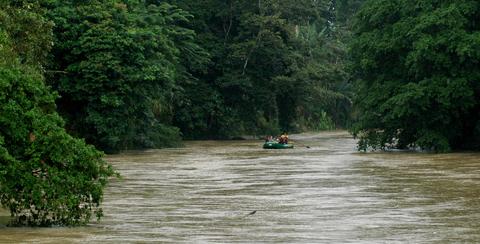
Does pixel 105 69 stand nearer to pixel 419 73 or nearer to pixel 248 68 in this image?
pixel 419 73

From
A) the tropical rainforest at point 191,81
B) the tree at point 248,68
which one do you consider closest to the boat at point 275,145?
the tropical rainforest at point 191,81

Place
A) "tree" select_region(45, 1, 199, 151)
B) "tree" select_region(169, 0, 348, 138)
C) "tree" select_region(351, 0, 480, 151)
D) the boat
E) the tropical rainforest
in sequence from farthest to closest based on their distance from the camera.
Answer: "tree" select_region(169, 0, 348, 138) < the boat < "tree" select_region(45, 1, 199, 151) < "tree" select_region(351, 0, 480, 151) < the tropical rainforest

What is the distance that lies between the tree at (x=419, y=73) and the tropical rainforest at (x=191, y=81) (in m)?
0.07

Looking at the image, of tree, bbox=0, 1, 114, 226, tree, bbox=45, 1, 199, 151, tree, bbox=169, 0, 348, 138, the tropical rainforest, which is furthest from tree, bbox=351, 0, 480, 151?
tree, bbox=0, 1, 114, 226

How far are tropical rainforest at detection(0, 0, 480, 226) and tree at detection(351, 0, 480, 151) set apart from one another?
68mm

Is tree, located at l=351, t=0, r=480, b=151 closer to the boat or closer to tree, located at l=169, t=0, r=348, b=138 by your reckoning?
the boat

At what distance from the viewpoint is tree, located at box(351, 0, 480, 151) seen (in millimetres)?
40375

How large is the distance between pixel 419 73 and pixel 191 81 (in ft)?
68.9

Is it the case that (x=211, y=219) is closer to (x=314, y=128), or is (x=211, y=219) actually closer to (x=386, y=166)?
(x=386, y=166)

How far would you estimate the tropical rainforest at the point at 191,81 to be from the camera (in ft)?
61.5

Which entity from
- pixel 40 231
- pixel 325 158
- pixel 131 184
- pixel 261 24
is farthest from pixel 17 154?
pixel 261 24

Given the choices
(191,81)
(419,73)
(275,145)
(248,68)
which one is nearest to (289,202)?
(419,73)

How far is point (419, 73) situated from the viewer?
41625mm

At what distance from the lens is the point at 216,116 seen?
6312 cm
